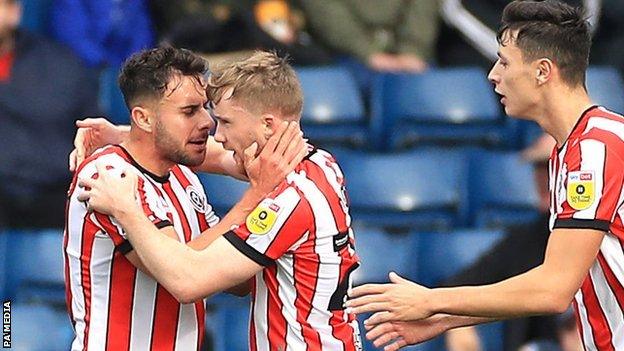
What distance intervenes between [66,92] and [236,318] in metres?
1.74

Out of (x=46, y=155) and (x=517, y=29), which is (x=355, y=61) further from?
(x=517, y=29)

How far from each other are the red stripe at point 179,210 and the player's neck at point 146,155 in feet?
0.18

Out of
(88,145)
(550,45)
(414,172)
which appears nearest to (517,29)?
(550,45)

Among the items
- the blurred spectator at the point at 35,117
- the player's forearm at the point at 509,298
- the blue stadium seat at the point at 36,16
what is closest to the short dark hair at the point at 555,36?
the player's forearm at the point at 509,298

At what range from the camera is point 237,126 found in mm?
4750

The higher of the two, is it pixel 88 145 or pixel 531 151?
pixel 531 151

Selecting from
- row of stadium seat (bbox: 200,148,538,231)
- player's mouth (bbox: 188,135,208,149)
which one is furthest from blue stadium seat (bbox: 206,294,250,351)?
player's mouth (bbox: 188,135,208,149)

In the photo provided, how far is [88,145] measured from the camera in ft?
17.3

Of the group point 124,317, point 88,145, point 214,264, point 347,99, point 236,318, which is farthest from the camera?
point 347,99

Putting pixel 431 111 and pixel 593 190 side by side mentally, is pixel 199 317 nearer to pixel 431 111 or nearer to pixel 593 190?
pixel 593 190

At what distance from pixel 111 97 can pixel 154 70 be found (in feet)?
11.0

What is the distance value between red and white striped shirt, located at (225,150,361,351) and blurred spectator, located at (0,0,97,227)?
9.90 ft

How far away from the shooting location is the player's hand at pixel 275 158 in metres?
4.71

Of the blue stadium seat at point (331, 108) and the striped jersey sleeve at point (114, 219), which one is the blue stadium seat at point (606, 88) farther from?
the striped jersey sleeve at point (114, 219)
